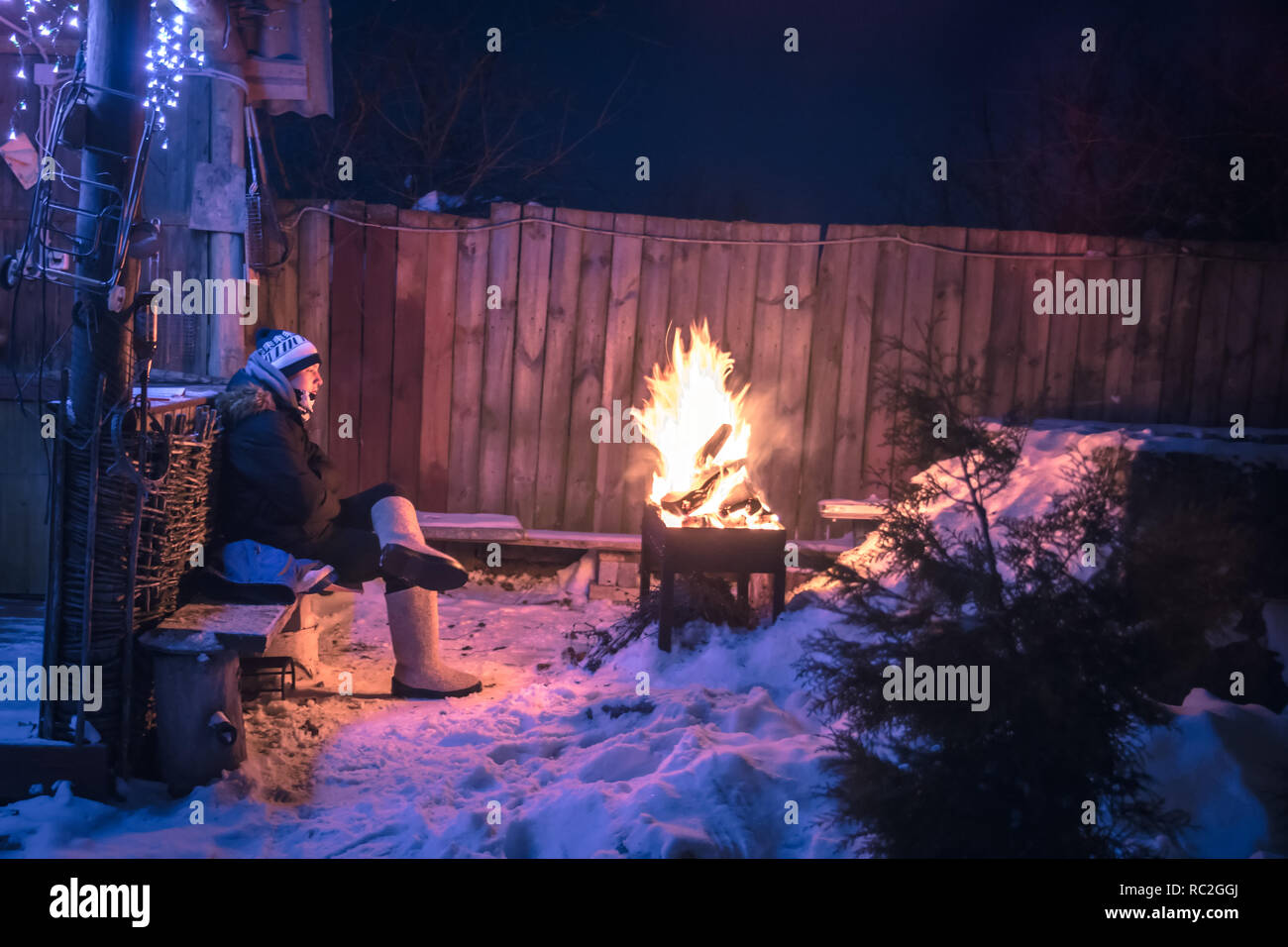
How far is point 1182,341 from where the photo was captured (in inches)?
268

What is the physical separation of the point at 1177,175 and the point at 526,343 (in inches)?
251

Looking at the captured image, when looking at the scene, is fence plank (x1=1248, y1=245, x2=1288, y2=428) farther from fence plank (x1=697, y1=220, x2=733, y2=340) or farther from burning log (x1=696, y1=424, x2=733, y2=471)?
burning log (x1=696, y1=424, x2=733, y2=471)

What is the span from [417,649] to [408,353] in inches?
101

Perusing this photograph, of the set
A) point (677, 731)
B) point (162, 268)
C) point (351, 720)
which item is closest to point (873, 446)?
point (677, 731)

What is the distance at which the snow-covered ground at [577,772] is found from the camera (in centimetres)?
315

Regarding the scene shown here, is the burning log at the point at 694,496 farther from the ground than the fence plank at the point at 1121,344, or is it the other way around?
the fence plank at the point at 1121,344

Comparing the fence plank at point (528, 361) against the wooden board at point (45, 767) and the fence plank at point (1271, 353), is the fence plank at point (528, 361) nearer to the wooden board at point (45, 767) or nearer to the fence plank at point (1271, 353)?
the wooden board at point (45, 767)

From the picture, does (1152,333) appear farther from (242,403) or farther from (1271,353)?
(242,403)

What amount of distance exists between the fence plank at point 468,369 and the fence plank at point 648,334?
104cm

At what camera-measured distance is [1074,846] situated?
8.94 feet

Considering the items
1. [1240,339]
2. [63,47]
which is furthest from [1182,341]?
[63,47]

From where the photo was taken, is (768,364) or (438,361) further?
(768,364)

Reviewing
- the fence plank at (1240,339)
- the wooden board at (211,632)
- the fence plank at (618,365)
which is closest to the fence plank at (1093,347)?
the fence plank at (1240,339)
